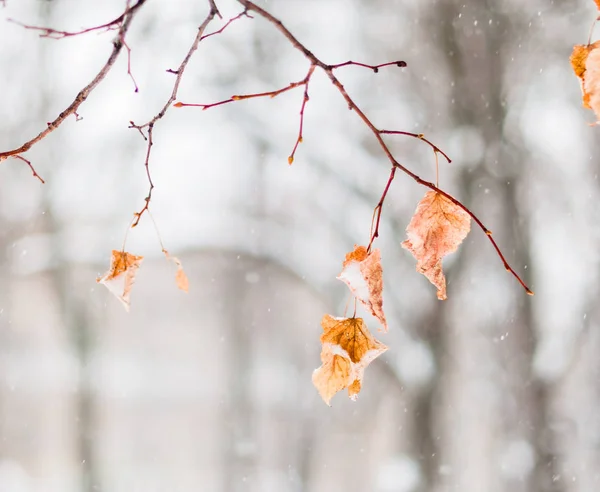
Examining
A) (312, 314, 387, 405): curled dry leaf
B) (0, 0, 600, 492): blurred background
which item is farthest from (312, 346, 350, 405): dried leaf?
(0, 0, 600, 492): blurred background

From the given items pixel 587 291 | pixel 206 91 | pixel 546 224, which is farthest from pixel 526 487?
pixel 206 91

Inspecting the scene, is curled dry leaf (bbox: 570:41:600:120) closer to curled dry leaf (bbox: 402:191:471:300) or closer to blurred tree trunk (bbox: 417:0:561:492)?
curled dry leaf (bbox: 402:191:471:300)

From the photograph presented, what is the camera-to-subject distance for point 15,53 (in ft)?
5.01

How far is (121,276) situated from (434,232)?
0.63 feet

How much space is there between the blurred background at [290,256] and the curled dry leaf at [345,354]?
124 cm

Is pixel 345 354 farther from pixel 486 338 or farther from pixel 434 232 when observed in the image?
pixel 486 338

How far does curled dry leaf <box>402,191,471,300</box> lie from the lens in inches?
12.0

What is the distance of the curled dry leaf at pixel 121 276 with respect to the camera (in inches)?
13.6

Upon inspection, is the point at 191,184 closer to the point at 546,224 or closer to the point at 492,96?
the point at 492,96

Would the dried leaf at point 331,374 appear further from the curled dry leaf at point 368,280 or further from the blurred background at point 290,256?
the blurred background at point 290,256

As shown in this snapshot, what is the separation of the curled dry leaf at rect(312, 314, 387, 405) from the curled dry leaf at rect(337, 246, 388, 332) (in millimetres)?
33

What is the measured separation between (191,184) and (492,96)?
0.89m

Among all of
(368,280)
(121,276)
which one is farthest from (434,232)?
(121,276)

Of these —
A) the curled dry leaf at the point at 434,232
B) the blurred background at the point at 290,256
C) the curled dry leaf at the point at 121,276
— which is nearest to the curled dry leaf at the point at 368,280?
the curled dry leaf at the point at 434,232
